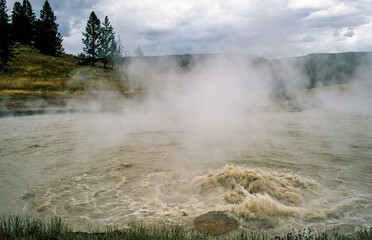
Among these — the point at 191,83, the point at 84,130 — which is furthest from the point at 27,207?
the point at 191,83

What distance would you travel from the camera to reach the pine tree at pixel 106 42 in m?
41.0

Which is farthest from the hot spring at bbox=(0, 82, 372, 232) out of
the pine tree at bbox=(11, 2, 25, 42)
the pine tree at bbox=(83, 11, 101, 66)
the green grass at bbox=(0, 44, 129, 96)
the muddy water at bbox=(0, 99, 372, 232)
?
the pine tree at bbox=(11, 2, 25, 42)

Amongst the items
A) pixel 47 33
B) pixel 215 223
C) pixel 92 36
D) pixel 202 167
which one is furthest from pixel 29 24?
pixel 215 223

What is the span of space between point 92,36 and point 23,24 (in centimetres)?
1052

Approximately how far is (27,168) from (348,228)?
19.7ft

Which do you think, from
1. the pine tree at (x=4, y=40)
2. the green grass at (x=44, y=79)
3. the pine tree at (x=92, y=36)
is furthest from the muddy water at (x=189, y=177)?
the pine tree at (x=92, y=36)

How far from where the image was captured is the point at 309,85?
1720 cm

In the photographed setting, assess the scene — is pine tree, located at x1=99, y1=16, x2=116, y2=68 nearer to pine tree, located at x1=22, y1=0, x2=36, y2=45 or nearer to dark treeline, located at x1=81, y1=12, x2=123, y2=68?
dark treeline, located at x1=81, y1=12, x2=123, y2=68

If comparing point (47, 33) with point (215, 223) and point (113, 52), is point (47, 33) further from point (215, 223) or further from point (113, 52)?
point (215, 223)

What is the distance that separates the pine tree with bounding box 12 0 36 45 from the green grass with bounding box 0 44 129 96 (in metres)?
6.92

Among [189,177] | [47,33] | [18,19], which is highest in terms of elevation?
[18,19]

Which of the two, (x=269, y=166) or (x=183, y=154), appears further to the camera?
(x=183, y=154)

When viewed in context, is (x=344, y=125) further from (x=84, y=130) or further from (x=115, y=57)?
(x=115, y=57)

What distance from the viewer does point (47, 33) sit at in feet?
130
